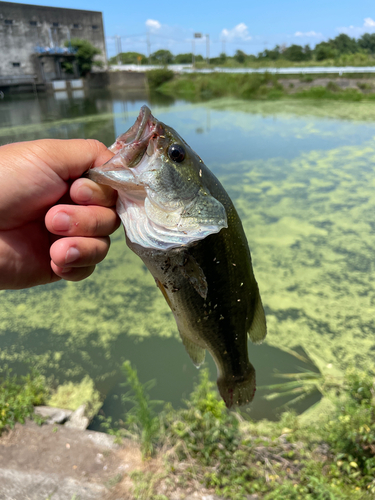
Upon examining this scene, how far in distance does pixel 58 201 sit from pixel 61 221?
194mm

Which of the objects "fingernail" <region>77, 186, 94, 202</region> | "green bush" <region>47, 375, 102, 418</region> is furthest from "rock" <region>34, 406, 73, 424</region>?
"fingernail" <region>77, 186, 94, 202</region>

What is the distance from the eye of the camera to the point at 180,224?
0.98 meters

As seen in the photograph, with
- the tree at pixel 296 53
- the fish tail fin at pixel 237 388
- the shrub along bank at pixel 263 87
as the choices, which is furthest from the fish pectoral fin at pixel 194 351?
the tree at pixel 296 53

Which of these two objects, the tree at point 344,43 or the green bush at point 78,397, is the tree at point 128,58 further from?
the green bush at point 78,397

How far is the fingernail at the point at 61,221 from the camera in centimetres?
109

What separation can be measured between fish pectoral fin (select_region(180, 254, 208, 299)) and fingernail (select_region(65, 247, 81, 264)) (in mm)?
396

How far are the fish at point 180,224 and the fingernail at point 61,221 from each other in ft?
0.55

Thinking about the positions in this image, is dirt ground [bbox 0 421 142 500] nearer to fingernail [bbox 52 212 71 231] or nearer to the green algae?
fingernail [bbox 52 212 71 231]

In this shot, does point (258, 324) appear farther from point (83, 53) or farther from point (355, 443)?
point (83, 53)

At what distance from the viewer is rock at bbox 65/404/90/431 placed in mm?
2357

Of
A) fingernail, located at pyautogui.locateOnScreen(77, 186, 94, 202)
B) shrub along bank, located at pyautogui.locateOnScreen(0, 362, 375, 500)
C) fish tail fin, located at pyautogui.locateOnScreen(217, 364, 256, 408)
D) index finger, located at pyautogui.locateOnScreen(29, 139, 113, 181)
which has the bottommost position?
shrub along bank, located at pyautogui.locateOnScreen(0, 362, 375, 500)

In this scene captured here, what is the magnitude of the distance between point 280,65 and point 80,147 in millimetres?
26694

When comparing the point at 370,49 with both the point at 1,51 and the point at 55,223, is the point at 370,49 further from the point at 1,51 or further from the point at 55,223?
the point at 55,223

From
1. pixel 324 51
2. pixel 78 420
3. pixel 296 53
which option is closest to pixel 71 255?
pixel 78 420
